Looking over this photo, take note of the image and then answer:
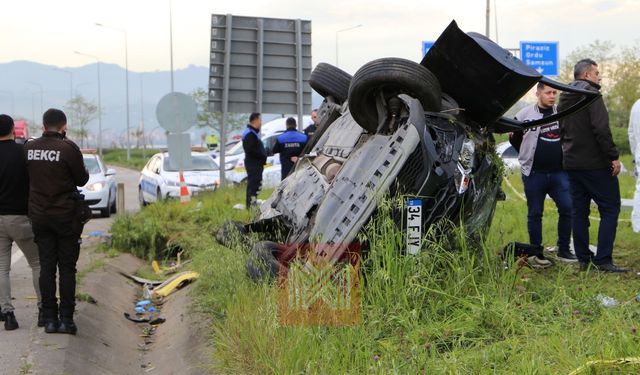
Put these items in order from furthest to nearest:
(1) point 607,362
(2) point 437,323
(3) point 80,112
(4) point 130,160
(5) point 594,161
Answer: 1. (3) point 80,112
2. (4) point 130,160
3. (5) point 594,161
4. (2) point 437,323
5. (1) point 607,362

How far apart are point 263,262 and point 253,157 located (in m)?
8.10

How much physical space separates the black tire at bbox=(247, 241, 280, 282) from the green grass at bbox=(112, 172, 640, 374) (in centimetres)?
10

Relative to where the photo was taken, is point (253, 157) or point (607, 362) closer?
point (607, 362)

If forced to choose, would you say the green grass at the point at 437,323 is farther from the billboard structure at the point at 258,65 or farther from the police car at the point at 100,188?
the police car at the point at 100,188

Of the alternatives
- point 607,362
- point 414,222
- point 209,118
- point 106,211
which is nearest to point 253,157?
point 106,211

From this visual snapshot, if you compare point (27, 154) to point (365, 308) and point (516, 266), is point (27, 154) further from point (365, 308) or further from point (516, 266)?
point (516, 266)

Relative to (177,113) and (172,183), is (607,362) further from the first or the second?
(172,183)

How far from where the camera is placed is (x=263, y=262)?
682 cm

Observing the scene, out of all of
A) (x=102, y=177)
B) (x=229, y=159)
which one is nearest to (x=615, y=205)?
(x=102, y=177)

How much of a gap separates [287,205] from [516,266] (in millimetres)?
2498

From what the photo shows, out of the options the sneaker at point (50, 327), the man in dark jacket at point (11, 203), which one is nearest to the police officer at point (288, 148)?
the man in dark jacket at point (11, 203)

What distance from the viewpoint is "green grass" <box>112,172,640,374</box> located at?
14.8ft

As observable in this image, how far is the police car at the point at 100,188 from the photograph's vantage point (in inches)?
744

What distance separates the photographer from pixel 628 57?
39.4m
